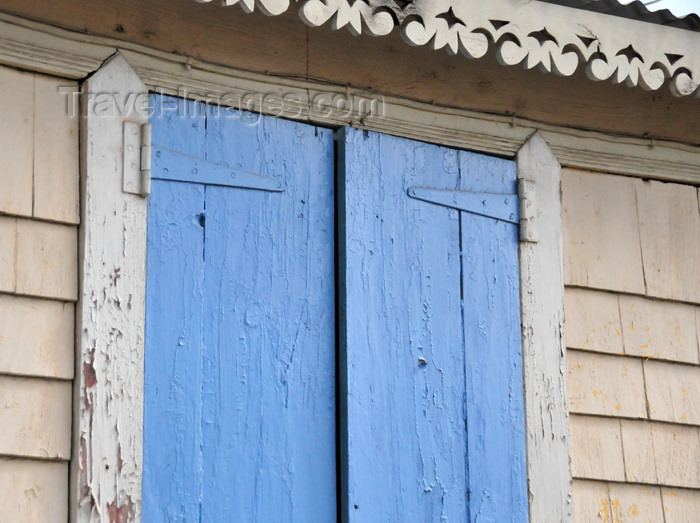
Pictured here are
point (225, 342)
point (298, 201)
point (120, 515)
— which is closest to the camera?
point (120, 515)

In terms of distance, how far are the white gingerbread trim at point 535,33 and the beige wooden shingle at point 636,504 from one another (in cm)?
134

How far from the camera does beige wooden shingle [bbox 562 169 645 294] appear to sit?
3766mm

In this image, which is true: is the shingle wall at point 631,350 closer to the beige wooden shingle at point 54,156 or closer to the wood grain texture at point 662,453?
the wood grain texture at point 662,453

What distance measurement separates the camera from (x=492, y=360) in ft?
11.4

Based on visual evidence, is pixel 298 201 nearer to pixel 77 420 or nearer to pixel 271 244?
pixel 271 244

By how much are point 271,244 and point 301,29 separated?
0.73 meters

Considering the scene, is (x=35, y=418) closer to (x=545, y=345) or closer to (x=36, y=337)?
(x=36, y=337)

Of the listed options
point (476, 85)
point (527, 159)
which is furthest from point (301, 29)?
point (527, 159)

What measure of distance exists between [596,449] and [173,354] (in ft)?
4.98

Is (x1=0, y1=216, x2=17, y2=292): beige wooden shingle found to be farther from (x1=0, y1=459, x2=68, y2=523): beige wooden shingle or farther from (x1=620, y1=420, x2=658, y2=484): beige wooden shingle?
(x1=620, y1=420, x2=658, y2=484): beige wooden shingle

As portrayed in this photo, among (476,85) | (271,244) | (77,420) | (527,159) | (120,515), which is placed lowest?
(120,515)

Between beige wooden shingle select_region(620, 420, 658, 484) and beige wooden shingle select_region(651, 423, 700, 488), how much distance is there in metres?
0.02

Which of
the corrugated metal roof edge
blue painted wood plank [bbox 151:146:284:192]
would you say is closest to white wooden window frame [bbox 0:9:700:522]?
blue painted wood plank [bbox 151:146:284:192]

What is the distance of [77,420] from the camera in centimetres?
283
